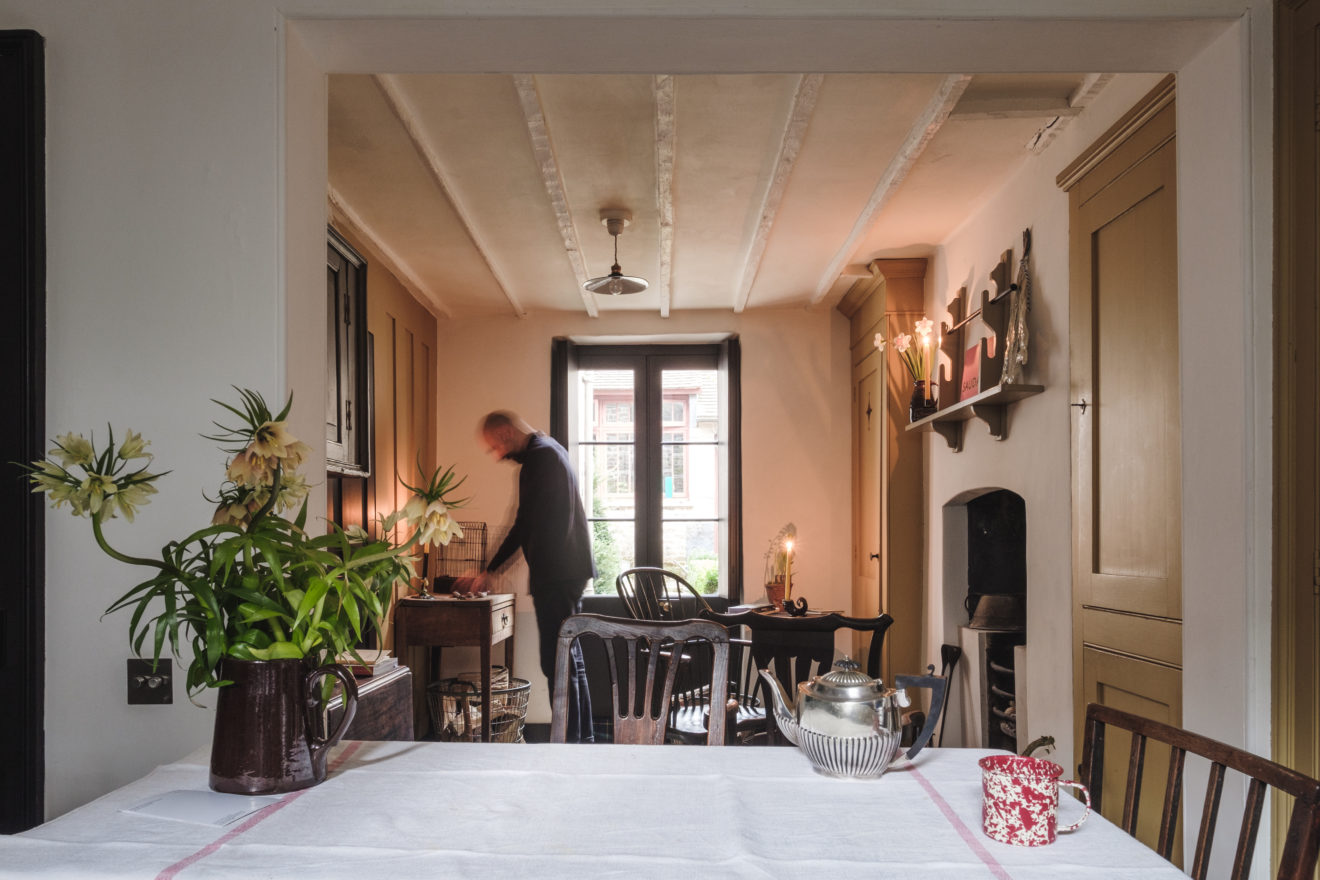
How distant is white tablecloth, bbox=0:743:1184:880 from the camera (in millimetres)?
1165

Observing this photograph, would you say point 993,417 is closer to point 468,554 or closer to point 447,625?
point 447,625

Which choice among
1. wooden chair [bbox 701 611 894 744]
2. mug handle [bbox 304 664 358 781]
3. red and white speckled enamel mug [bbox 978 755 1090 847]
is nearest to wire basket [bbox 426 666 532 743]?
wooden chair [bbox 701 611 894 744]

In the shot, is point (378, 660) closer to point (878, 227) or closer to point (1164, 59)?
point (1164, 59)

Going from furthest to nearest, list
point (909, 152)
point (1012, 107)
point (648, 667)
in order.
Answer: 1. point (909, 152)
2. point (1012, 107)
3. point (648, 667)

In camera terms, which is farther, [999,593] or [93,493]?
[999,593]

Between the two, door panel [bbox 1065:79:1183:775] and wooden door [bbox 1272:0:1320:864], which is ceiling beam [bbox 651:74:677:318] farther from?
wooden door [bbox 1272:0:1320:864]

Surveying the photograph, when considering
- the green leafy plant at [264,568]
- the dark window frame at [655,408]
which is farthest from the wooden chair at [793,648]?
the dark window frame at [655,408]

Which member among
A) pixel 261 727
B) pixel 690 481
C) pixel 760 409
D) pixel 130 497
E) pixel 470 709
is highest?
pixel 760 409

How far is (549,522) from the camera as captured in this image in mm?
5352

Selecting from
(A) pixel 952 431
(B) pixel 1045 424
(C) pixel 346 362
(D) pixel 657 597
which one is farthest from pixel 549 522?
(B) pixel 1045 424

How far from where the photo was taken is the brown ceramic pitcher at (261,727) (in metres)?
1.42

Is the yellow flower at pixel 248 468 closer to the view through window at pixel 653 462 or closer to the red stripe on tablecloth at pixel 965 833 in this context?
the red stripe on tablecloth at pixel 965 833

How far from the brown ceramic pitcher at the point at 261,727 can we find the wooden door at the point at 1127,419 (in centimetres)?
212

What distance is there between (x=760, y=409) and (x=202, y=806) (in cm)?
522
